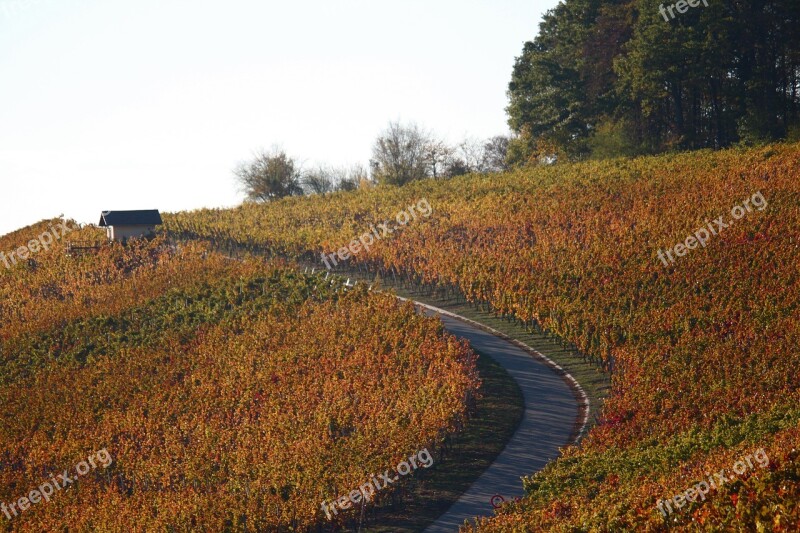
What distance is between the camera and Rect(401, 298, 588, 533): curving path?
24953 millimetres

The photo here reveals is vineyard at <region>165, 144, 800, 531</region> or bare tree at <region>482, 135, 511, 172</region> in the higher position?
bare tree at <region>482, 135, 511, 172</region>

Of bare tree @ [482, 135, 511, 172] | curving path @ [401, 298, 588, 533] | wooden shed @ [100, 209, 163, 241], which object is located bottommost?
curving path @ [401, 298, 588, 533]

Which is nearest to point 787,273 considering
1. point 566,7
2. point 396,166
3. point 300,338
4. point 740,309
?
point 740,309

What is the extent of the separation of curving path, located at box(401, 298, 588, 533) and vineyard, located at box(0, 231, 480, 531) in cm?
200

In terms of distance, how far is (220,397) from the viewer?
115ft

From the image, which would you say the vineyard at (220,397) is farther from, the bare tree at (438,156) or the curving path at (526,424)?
the bare tree at (438,156)

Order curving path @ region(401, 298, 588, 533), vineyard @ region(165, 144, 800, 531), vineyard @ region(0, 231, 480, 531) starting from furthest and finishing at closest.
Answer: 1. vineyard @ region(0, 231, 480, 531)
2. curving path @ region(401, 298, 588, 533)
3. vineyard @ region(165, 144, 800, 531)

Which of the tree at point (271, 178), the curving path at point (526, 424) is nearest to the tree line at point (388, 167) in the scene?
the tree at point (271, 178)

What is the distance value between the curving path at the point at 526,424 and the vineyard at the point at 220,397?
1998mm

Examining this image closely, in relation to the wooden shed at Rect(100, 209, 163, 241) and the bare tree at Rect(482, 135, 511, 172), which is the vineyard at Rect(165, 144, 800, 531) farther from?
the bare tree at Rect(482, 135, 511, 172)

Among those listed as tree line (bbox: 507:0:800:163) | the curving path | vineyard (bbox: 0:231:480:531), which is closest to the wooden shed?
vineyard (bbox: 0:231:480:531)

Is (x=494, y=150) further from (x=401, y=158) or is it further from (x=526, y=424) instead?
(x=526, y=424)

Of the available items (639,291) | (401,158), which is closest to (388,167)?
(401,158)

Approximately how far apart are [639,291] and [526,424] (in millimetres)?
9874
